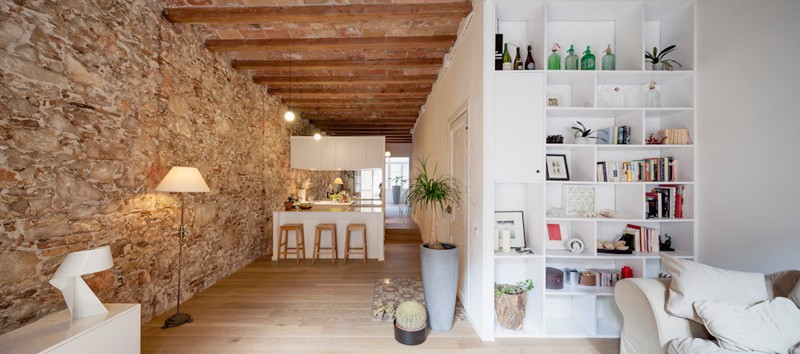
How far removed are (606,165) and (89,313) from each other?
4.22 m

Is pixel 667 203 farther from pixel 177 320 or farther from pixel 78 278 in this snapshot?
pixel 177 320

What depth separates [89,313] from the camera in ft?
6.34

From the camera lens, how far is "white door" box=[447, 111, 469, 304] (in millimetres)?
3254

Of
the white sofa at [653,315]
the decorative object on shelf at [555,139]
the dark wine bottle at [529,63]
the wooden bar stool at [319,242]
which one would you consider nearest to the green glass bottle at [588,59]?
the dark wine bottle at [529,63]

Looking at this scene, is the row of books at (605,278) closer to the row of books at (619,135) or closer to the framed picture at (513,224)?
the framed picture at (513,224)

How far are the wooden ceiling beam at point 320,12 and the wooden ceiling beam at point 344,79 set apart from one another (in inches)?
79.7

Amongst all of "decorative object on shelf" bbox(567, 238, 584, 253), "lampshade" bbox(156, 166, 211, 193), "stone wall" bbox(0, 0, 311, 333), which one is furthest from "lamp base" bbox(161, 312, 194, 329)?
"decorative object on shelf" bbox(567, 238, 584, 253)

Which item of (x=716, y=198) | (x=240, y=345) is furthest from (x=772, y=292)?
(x=240, y=345)

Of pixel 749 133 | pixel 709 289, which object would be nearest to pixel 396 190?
pixel 749 133

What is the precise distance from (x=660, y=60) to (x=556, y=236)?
201cm

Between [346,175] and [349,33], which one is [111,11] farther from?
[346,175]

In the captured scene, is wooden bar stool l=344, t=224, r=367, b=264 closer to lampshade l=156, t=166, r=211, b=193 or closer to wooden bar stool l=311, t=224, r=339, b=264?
wooden bar stool l=311, t=224, r=339, b=264

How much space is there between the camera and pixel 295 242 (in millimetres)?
5395

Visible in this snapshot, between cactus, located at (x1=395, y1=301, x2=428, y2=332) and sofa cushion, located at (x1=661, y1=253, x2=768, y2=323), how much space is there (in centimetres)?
174
